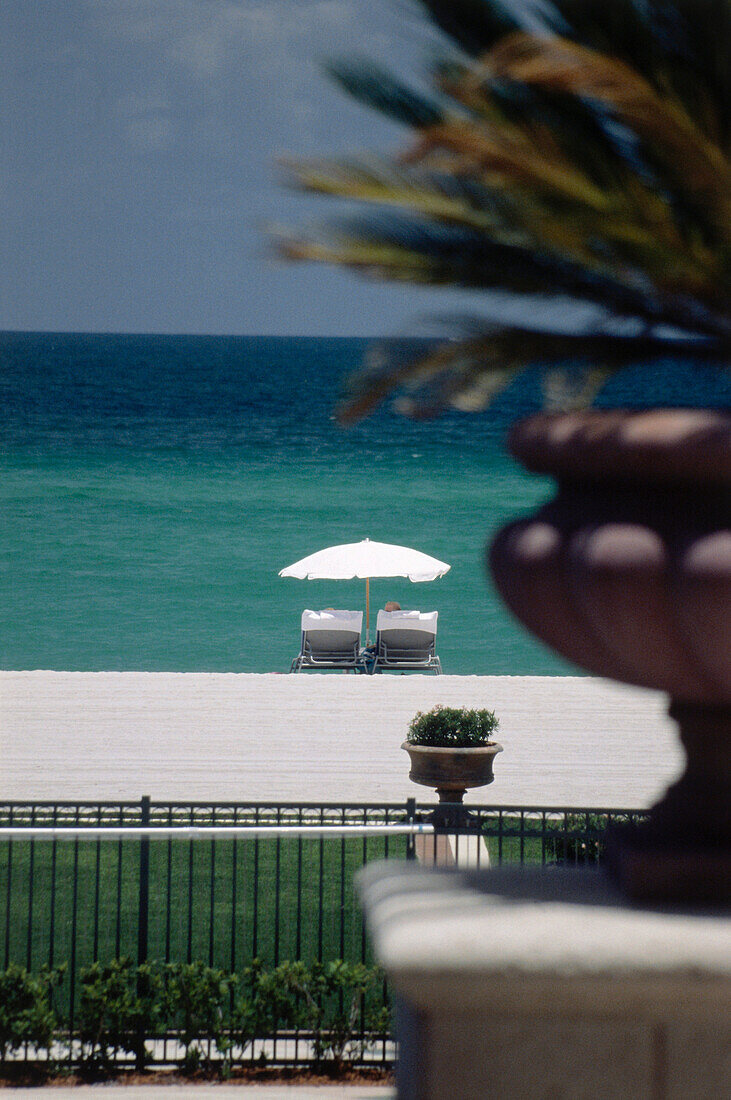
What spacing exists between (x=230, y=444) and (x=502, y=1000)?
8209 cm

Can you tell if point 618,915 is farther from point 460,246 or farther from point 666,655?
point 460,246

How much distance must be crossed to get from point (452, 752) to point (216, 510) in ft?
152

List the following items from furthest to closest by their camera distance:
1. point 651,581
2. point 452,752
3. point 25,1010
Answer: point 452,752
point 25,1010
point 651,581

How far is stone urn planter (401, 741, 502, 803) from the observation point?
39.8ft

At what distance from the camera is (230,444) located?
83.6 m

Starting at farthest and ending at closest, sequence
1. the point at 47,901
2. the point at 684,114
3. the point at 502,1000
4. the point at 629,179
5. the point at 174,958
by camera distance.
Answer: the point at 47,901
the point at 174,958
the point at 629,179
the point at 684,114
the point at 502,1000

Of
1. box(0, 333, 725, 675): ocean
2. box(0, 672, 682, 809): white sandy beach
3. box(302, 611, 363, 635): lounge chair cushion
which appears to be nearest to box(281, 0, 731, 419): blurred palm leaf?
box(0, 333, 725, 675): ocean

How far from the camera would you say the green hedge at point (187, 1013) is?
6.50 m

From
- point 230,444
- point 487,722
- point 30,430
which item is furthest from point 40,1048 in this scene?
point 30,430

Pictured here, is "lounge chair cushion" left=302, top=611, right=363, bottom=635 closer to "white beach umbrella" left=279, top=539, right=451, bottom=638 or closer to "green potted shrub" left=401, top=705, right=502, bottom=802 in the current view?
"white beach umbrella" left=279, top=539, right=451, bottom=638

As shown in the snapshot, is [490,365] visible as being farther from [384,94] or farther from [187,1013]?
[187,1013]

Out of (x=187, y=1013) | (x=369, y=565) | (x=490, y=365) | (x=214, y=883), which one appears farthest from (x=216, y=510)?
(x=490, y=365)

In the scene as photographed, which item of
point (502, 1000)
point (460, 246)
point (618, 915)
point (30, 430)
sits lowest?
point (502, 1000)

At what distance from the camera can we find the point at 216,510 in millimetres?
57406
